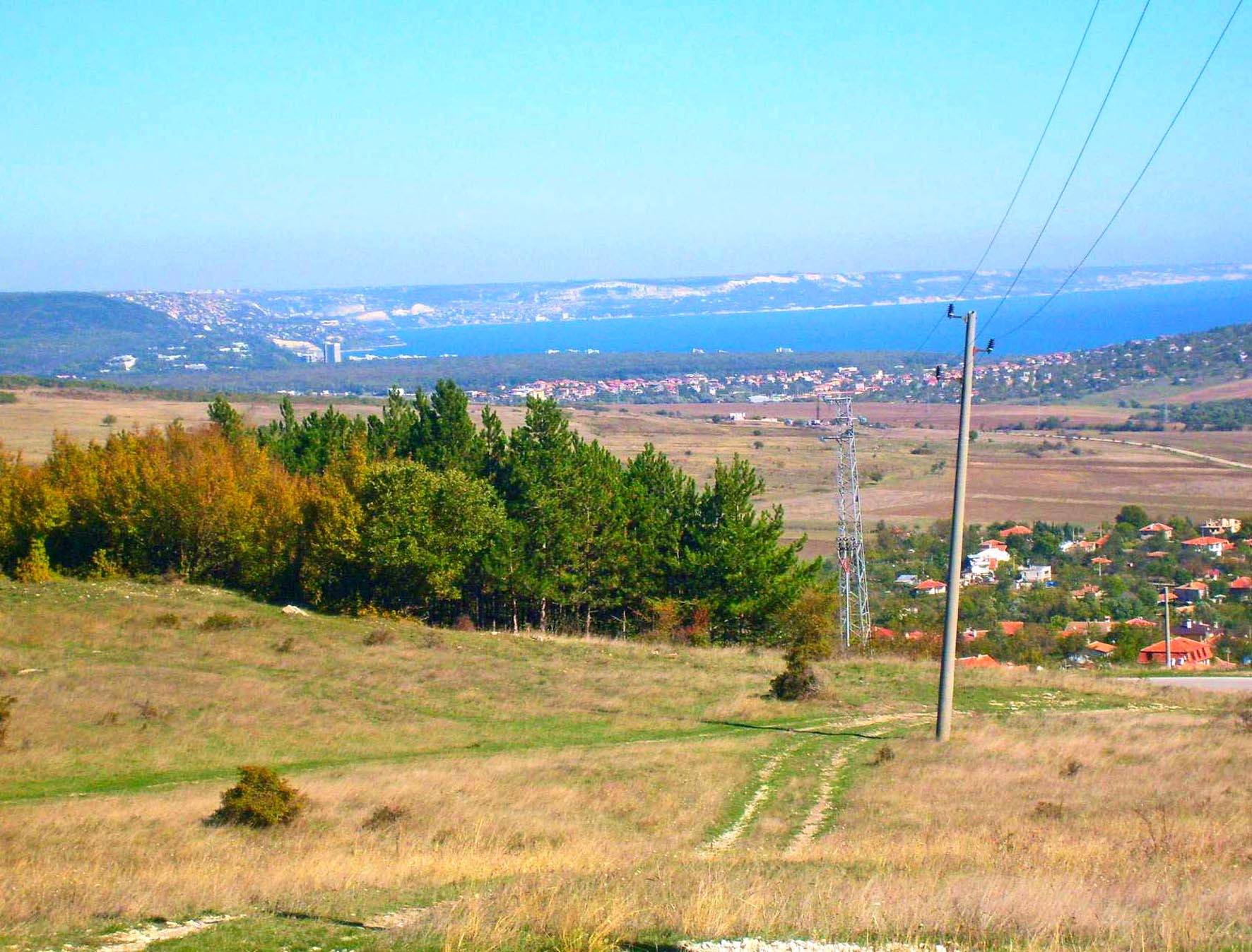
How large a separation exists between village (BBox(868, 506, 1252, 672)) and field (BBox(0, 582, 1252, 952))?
13.2m

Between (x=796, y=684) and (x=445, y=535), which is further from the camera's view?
(x=445, y=535)

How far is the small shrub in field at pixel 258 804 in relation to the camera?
13125 millimetres

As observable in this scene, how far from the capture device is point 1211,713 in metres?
19.8

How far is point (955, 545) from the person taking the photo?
16.8 metres

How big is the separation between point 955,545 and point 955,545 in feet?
0.03

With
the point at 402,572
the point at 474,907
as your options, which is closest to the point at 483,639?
the point at 402,572

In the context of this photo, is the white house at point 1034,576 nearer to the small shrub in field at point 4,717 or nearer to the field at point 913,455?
the field at point 913,455

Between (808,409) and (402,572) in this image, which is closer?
(402,572)

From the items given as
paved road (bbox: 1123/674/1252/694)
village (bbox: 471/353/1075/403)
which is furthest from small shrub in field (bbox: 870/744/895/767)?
village (bbox: 471/353/1075/403)

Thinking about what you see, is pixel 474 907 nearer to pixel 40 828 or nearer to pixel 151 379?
pixel 40 828

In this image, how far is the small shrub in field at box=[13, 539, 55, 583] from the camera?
3531cm

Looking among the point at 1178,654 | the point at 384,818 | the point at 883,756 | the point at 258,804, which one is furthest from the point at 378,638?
the point at 1178,654

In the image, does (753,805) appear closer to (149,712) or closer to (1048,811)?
(1048,811)

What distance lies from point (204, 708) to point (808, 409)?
10554 centimetres
